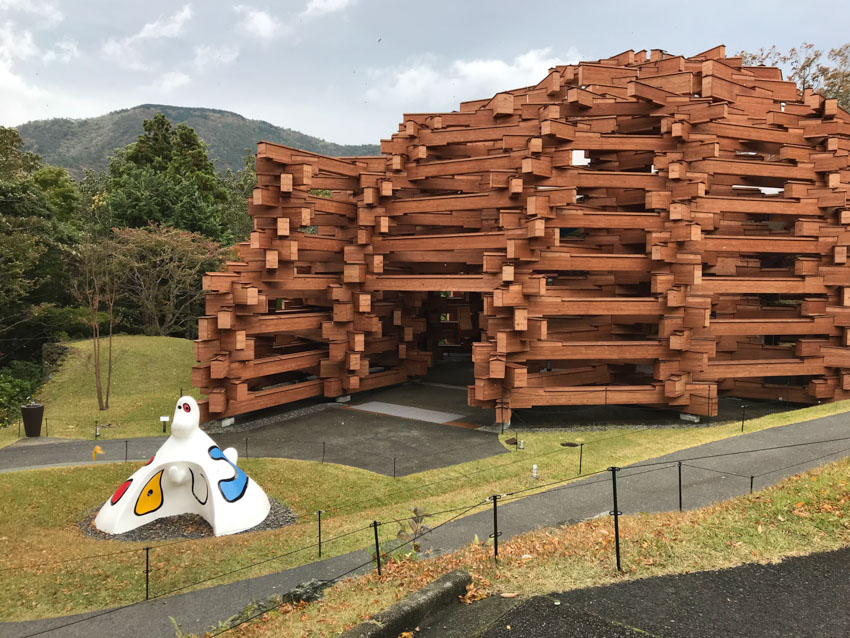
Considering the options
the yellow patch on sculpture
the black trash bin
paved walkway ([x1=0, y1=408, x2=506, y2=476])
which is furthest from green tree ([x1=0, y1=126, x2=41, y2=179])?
the yellow patch on sculpture

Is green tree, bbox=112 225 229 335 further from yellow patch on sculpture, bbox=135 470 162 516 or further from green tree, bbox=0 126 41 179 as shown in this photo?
yellow patch on sculpture, bbox=135 470 162 516

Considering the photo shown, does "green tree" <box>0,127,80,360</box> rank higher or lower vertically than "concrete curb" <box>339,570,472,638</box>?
higher

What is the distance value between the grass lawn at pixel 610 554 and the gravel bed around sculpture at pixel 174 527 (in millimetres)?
4869

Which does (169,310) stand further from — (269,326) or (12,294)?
(269,326)

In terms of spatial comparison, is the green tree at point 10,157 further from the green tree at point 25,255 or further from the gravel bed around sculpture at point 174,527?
the gravel bed around sculpture at point 174,527

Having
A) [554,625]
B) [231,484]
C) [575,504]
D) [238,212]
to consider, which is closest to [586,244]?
[575,504]

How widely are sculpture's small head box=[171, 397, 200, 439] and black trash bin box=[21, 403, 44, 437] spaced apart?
31.6 feet

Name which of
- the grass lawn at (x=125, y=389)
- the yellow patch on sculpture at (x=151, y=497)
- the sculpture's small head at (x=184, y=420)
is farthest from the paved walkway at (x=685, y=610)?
the grass lawn at (x=125, y=389)

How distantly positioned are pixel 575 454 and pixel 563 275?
852cm

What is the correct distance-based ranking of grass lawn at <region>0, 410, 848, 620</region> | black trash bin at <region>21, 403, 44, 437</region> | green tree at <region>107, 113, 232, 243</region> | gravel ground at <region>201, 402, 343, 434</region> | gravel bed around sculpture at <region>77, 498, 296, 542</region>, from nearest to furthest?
grass lawn at <region>0, 410, 848, 620</region> < gravel bed around sculpture at <region>77, 498, 296, 542</region> < black trash bin at <region>21, 403, 44, 437</region> < gravel ground at <region>201, 402, 343, 434</region> < green tree at <region>107, 113, 232, 243</region>

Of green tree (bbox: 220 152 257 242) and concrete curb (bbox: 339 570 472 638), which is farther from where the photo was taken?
green tree (bbox: 220 152 257 242)

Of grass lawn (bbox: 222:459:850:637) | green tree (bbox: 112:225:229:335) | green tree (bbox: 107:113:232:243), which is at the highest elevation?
green tree (bbox: 107:113:232:243)

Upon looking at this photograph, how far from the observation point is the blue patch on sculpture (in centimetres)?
1152

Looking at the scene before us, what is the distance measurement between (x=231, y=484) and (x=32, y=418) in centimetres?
1059
